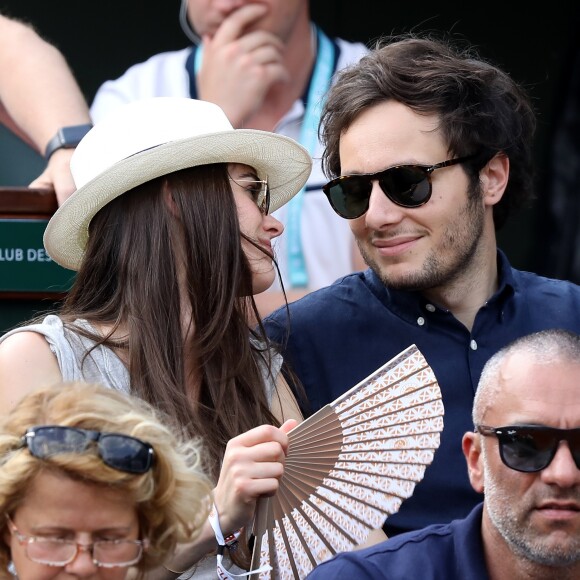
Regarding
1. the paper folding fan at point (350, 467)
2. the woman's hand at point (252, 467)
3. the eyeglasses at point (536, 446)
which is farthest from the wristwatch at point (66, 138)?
the eyeglasses at point (536, 446)

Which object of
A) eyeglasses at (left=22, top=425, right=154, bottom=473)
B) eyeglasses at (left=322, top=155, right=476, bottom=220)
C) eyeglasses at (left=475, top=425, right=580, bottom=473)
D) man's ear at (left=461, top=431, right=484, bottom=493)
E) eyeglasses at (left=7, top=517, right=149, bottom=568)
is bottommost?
man's ear at (left=461, top=431, right=484, bottom=493)

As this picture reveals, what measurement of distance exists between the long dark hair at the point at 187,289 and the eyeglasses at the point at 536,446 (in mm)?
698

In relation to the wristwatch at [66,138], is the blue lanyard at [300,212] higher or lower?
lower

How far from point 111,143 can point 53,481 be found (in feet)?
3.89

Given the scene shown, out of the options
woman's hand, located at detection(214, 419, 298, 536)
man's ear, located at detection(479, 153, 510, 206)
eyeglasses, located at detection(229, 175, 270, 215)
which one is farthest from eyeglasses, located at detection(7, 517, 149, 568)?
man's ear, located at detection(479, 153, 510, 206)

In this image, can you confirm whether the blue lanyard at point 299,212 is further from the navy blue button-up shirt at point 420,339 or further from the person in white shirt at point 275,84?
the navy blue button-up shirt at point 420,339

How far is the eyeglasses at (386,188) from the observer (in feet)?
10.3

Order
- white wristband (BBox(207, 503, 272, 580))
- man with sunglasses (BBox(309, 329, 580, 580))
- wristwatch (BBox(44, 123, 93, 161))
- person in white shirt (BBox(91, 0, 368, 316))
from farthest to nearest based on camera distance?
person in white shirt (BBox(91, 0, 368, 316)) < wristwatch (BBox(44, 123, 93, 161)) < white wristband (BBox(207, 503, 272, 580)) < man with sunglasses (BBox(309, 329, 580, 580))

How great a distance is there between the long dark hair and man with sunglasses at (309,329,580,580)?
0.53m

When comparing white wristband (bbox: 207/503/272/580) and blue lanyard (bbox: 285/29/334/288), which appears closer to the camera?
white wristband (bbox: 207/503/272/580)

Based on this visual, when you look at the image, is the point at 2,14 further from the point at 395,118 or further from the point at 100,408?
the point at 100,408

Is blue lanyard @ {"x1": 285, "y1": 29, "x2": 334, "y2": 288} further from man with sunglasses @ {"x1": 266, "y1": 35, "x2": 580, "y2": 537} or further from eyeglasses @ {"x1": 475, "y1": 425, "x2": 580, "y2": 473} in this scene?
eyeglasses @ {"x1": 475, "y1": 425, "x2": 580, "y2": 473}

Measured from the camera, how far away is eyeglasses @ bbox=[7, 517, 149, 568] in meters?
1.86

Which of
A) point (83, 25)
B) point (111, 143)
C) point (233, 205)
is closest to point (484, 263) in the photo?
point (233, 205)
